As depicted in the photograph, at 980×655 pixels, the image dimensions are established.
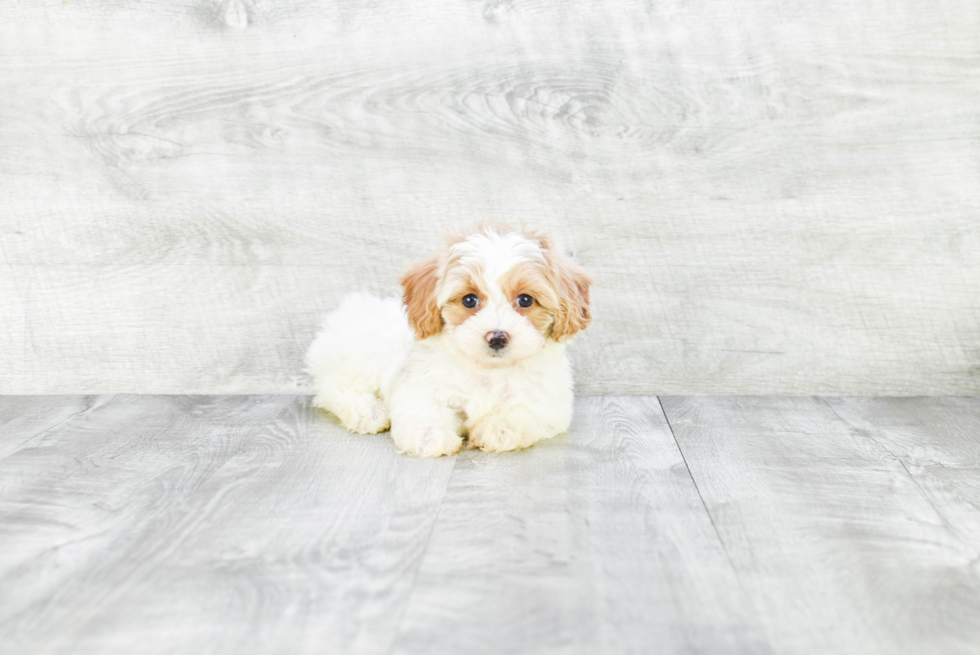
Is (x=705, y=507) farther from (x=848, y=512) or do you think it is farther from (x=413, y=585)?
(x=413, y=585)

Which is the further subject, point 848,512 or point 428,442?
point 428,442

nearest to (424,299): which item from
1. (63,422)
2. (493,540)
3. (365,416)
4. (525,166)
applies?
(365,416)

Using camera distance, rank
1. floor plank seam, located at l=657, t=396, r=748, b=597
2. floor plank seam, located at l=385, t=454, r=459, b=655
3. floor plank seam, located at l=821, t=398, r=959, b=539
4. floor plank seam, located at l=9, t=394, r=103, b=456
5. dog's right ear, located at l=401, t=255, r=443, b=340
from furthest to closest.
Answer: floor plank seam, located at l=9, t=394, r=103, b=456
dog's right ear, located at l=401, t=255, r=443, b=340
floor plank seam, located at l=821, t=398, r=959, b=539
floor plank seam, located at l=657, t=396, r=748, b=597
floor plank seam, located at l=385, t=454, r=459, b=655

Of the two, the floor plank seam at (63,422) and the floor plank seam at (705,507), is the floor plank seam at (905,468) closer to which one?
the floor plank seam at (705,507)

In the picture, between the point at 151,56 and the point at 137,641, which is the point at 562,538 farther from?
the point at 151,56

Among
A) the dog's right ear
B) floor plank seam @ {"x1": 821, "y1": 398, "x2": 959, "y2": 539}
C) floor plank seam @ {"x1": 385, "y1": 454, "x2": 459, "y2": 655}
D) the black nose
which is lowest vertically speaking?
floor plank seam @ {"x1": 821, "y1": 398, "x2": 959, "y2": 539}

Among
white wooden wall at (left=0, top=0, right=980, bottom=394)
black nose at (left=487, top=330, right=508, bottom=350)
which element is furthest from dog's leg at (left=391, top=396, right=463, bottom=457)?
white wooden wall at (left=0, top=0, right=980, bottom=394)

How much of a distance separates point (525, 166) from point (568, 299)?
746 millimetres

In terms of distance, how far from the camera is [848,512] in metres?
1.62

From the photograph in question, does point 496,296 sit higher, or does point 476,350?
point 496,296

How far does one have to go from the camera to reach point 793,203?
250 centimetres

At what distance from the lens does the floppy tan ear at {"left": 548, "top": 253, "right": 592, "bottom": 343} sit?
6.21ft

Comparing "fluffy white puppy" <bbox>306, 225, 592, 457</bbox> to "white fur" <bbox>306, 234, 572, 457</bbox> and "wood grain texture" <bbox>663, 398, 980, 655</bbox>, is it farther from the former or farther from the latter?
"wood grain texture" <bbox>663, 398, 980, 655</bbox>

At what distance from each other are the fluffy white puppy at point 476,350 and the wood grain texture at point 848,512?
0.42 m
